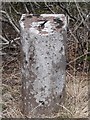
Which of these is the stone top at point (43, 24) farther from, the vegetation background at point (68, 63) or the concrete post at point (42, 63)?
the vegetation background at point (68, 63)

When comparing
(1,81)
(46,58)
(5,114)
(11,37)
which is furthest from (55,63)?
(11,37)

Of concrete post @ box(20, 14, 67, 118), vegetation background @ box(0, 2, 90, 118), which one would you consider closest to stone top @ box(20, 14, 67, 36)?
concrete post @ box(20, 14, 67, 118)

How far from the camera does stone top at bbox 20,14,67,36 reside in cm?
347

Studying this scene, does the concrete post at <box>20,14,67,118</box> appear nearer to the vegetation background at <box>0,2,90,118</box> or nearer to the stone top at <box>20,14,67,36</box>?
the stone top at <box>20,14,67,36</box>

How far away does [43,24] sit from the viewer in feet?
11.8

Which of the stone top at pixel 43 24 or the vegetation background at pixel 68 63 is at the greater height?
the stone top at pixel 43 24

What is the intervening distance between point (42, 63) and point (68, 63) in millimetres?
1149

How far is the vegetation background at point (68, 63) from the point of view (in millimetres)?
3852

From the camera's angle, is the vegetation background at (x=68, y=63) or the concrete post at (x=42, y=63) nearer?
the concrete post at (x=42, y=63)

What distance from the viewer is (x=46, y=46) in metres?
3.45

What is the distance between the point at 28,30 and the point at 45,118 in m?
0.79

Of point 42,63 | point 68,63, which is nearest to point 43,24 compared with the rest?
point 42,63

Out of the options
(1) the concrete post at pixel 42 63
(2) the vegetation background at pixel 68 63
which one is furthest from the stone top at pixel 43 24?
(2) the vegetation background at pixel 68 63

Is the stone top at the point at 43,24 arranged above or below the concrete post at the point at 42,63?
above
